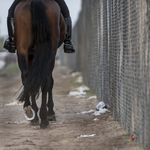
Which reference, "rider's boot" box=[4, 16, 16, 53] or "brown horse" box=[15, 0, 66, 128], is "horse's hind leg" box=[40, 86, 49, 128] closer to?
"brown horse" box=[15, 0, 66, 128]

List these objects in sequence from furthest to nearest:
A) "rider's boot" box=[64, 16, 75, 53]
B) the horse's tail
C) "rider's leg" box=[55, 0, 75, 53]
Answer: "rider's boot" box=[64, 16, 75, 53] → "rider's leg" box=[55, 0, 75, 53] → the horse's tail

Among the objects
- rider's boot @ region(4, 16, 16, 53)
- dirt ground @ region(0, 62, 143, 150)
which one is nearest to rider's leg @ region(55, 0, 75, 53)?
rider's boot @ region(4, 16, 16, 53)

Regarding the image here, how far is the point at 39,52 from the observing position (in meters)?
5.55

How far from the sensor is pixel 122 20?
5281 millimetres

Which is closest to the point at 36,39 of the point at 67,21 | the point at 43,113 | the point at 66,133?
the point at 43,113

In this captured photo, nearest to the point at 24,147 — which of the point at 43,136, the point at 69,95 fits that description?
the point at 43,136

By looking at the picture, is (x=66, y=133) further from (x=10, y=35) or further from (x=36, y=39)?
(x=10, y=35)

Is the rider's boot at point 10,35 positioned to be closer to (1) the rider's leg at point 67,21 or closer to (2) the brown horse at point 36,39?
(2) the brown horse at point 36,39

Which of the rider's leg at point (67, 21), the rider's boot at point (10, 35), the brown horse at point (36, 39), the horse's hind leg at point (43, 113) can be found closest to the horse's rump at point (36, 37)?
the brown horse at point (36, 39)

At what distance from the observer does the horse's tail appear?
5.45m

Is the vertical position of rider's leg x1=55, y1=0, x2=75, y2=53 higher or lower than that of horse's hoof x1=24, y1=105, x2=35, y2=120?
higher

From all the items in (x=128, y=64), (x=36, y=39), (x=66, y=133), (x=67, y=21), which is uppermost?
(x=67, y=21)

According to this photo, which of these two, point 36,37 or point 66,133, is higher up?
point 36,37

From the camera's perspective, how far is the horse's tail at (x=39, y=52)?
545cm
